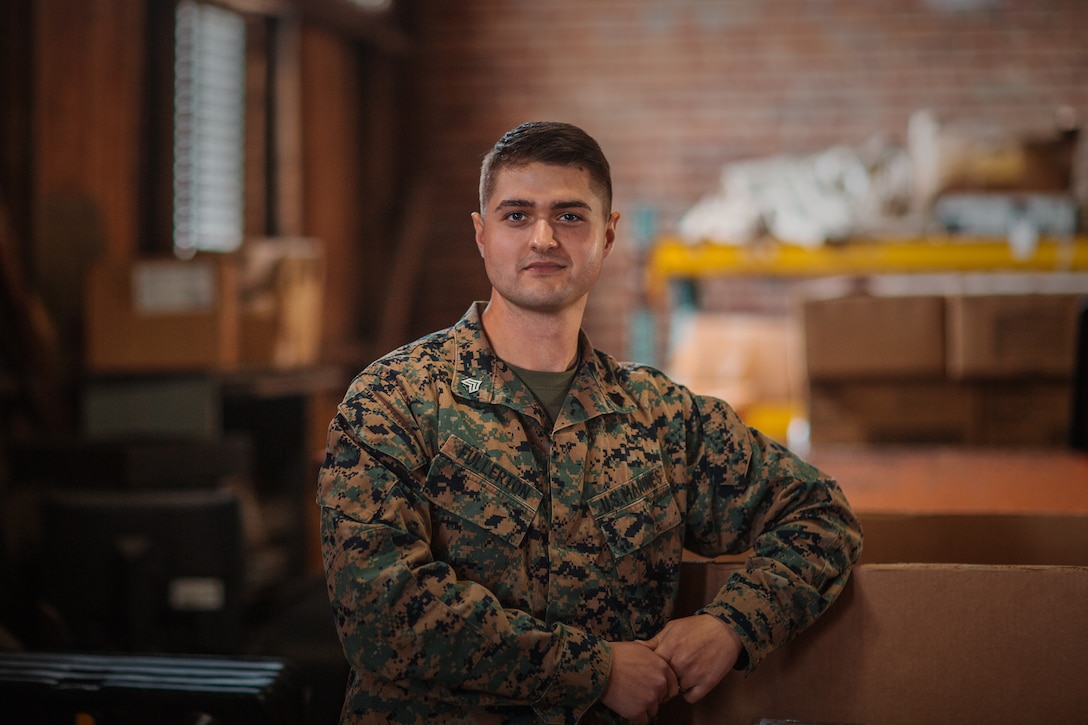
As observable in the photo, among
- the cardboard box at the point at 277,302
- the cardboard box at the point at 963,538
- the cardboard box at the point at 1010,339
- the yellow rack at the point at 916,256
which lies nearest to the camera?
the cardboard box at the point at 963,538

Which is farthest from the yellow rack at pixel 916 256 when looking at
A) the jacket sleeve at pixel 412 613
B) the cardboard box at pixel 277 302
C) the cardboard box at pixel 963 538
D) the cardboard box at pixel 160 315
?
the jacket sleeve at pixel 412 613

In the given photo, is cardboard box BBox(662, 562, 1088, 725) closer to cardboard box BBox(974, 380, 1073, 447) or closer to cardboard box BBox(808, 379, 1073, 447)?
cardboard box BBox(808, 379, 1073, 447)

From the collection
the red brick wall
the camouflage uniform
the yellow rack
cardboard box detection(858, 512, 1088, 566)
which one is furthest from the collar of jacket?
the red brick wall

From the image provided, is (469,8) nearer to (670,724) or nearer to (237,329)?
(237,329)

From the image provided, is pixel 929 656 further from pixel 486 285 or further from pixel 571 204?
pixel 486 285

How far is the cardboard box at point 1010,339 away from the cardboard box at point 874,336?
0.07 m

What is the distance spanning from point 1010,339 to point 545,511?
227cm

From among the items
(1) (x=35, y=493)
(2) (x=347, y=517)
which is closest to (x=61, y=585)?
(1) (x=35, y=493)

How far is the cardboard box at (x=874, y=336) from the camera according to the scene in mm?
3252

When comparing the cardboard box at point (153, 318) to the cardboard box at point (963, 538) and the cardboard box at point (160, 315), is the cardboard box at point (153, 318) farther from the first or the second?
the cardboard box at point (963, 538)

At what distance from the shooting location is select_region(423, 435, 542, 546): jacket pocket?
4.61 ft

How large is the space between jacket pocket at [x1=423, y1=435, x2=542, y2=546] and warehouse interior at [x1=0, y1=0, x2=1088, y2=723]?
0.33 meters

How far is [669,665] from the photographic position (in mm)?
1403

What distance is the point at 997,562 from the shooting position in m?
1.90
